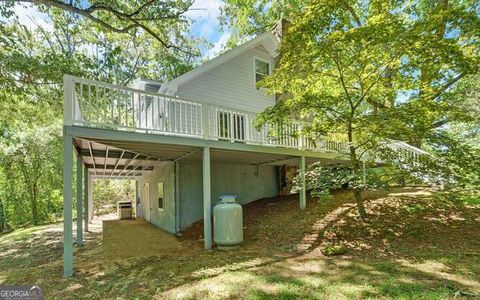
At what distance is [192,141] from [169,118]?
79 cm

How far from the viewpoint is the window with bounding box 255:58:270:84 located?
1307 centimetres

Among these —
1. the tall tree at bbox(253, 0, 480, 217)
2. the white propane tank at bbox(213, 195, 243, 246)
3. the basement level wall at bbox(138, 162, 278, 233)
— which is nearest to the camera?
the tall tree at bbox(253, 0, 480, 217)

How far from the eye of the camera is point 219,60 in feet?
36.4

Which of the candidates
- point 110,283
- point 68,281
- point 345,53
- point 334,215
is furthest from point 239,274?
point 345,53

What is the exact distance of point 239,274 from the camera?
16.5 feet

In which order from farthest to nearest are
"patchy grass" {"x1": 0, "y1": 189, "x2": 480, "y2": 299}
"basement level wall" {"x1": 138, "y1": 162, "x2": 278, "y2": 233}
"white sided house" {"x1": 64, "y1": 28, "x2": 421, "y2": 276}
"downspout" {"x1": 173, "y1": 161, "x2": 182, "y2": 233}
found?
"basement level wall" {"x1": 138, "y1": 162, "x2": 278, "y2": 233} < "downspout" {"x1": 173, "y1": 161, "x2": 182, "y2": 233} < "white sided house" {"x1": 64, "y1": 28, "x2": 421, "y2": 276} < "patchy grass" {"x1": 0, "y1": 189, "x2": 480, "y2": 299}

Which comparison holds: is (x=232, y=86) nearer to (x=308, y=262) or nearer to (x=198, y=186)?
(x=198, y=186)

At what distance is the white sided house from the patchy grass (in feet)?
3.23

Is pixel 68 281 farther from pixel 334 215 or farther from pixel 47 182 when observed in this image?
pixel 47 182

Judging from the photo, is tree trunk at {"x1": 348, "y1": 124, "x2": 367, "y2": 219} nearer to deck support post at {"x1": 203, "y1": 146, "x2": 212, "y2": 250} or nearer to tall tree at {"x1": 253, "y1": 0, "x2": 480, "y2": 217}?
tall tree at {"x1": 253, "y1": 0, "x2": 480, "y2": 217}

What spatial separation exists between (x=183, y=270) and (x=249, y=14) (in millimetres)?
15873

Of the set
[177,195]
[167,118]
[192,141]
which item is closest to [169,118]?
[167,118]

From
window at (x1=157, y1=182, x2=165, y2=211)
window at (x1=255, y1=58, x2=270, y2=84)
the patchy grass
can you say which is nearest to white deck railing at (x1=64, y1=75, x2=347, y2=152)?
the patchy grass

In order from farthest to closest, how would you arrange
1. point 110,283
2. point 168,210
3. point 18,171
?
point 18,171 → point 168,210 → point 110,283
